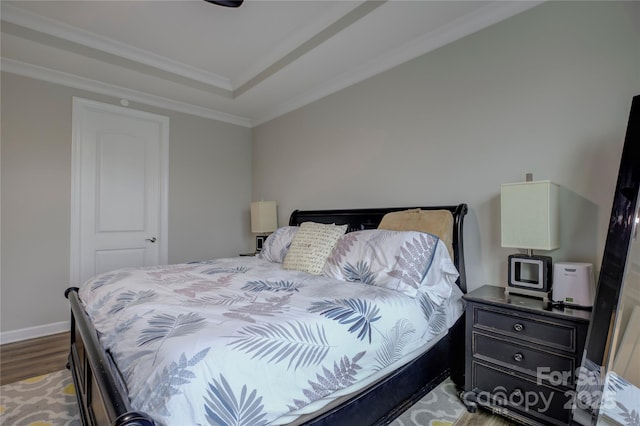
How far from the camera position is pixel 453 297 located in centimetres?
207

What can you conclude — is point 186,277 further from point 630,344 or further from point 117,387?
point 630,344

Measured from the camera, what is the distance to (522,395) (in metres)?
1.69

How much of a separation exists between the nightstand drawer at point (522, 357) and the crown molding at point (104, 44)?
3650 mm

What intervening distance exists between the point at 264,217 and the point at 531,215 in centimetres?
288

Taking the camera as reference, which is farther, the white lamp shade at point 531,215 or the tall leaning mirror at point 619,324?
the white lamp shade at point 531,215

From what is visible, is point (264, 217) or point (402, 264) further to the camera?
point (264, 217)

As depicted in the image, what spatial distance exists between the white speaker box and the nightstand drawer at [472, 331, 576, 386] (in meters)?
0.31

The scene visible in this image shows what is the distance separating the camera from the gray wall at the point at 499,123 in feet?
5.84

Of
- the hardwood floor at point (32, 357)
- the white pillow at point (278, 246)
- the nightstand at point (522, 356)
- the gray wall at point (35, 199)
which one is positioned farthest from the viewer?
the gray wall at point (35, 199)

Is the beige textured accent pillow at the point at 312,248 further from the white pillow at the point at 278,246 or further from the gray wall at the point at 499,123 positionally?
the gray wall at the point at 499,123

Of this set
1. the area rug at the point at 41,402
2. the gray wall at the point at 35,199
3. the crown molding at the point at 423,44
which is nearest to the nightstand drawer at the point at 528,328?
the crown molding at the point at 423,44

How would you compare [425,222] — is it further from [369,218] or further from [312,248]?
[312,248]

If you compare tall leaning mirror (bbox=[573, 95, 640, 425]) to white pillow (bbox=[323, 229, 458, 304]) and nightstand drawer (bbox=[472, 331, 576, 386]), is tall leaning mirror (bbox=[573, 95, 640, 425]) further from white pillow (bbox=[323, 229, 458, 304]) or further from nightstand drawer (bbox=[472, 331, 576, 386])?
white pillow (bbox=[323, 229, 458, 304])

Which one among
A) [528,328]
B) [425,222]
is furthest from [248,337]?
[425,222]
